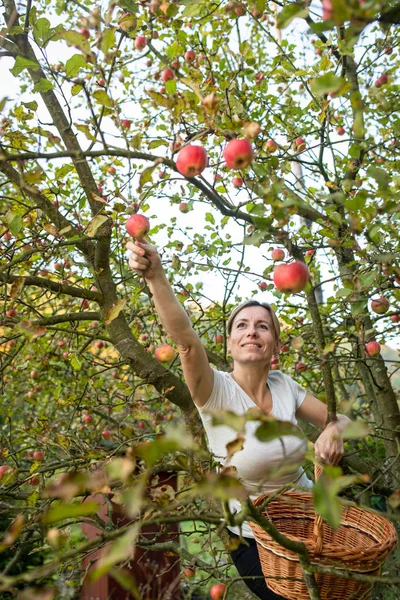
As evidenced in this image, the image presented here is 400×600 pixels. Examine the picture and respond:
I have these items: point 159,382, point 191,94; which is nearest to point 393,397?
point 159,382

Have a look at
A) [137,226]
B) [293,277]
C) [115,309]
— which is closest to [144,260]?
[137,226]

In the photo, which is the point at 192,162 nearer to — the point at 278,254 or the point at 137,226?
the point at 137,226

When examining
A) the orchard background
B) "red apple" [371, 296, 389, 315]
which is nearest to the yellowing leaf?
the orchard background

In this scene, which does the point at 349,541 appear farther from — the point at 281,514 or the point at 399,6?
the point at 399,6

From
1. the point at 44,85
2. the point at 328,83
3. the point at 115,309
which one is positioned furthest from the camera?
the point at 115,309

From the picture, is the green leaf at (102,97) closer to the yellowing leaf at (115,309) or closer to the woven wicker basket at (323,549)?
the yellowing leaf at (115,309)

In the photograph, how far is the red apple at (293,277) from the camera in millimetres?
1668

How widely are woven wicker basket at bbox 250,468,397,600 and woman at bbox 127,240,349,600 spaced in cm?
10

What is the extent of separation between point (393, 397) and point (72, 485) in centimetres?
274

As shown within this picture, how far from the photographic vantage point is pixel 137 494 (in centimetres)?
66

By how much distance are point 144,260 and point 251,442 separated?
78 centimetres

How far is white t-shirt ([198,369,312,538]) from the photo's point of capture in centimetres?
196

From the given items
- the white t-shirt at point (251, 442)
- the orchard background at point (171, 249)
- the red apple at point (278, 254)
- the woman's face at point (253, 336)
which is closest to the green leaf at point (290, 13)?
the orchard background at point (171, 249)

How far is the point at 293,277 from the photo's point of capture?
5.47 feet
